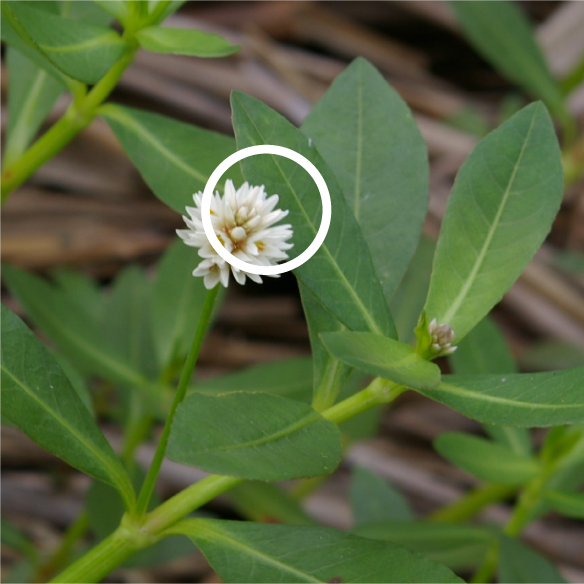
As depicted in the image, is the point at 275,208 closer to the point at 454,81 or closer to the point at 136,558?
the point at 136,558

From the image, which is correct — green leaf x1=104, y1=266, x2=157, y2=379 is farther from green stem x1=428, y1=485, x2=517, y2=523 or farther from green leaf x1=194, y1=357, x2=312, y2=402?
green stem x1=428, y1=485, x2=517, y2=523

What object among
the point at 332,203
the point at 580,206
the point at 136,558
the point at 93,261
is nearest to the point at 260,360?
the point at 93,261

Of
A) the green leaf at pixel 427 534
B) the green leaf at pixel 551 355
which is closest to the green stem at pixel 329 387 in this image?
the green leaf at pixel 427 534

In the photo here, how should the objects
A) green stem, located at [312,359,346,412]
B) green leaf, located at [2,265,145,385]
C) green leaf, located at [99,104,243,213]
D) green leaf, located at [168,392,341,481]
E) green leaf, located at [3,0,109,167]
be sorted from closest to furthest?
green leaf, located at [168,392,341,481]
green stem, located at [312,359,346,412]
green leaf, located at [99,104,243,213]
green leaf, located at [3,0,109,167]
green leaf, located at [2,265,145,385]

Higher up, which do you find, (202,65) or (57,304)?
(202,65)

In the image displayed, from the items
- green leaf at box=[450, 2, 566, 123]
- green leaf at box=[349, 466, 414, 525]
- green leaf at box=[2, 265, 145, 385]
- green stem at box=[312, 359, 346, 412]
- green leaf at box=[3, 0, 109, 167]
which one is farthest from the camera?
green leaf at box=[450, 2, 566, 123]

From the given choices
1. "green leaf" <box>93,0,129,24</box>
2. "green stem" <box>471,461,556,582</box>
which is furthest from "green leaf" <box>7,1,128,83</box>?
"green stem" <box>471,461,556,582</box>
